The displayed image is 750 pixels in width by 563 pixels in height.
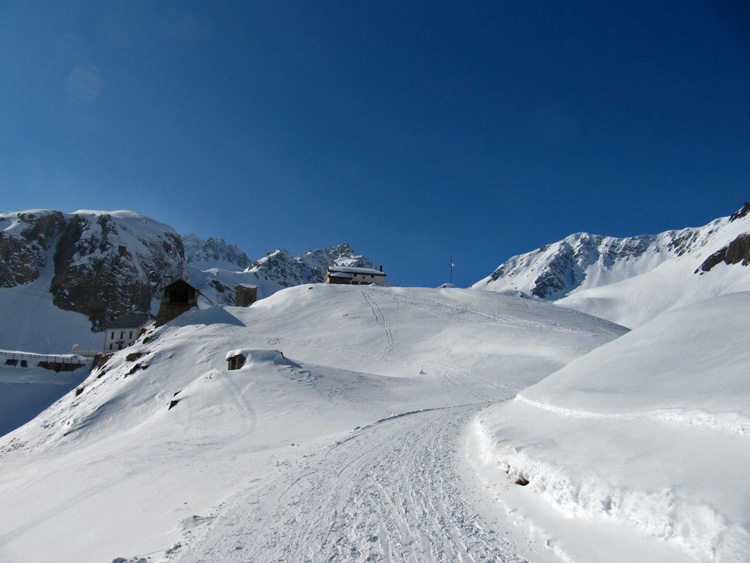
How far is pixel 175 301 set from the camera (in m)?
54.0

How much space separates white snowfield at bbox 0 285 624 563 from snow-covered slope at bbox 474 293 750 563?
2.54 feet

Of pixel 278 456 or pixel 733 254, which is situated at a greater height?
Answer: pixel 733 254

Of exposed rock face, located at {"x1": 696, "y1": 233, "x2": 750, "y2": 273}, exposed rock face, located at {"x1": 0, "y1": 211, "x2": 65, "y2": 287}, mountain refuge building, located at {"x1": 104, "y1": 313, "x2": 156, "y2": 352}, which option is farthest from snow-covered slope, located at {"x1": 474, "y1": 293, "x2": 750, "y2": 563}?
exposed rock face, located at {"x1": 696, "y1": 233, "x2": 750, "y2": 273}

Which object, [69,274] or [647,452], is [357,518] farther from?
[69,274]

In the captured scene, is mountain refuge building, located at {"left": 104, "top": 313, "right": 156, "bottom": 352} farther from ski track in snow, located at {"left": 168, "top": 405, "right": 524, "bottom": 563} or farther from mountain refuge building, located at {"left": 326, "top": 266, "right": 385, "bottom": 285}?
ski track in snow, located at {"left": 168, "top": 405, "right": 524, "bottom": 563}

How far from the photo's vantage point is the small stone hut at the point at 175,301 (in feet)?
174

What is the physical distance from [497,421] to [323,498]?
6.74 m

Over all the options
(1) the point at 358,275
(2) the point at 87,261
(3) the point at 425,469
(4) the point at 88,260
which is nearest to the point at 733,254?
(1) the point at 358,275

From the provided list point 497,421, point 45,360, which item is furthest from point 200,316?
point 497,421

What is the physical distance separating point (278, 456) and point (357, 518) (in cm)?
619

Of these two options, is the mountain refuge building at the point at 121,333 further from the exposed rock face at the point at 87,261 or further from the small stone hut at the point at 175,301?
the exposed rock face at the point at 87,261

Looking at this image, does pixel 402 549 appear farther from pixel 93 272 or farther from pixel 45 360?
pixel 93 272

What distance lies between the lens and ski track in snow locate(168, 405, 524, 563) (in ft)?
18.1

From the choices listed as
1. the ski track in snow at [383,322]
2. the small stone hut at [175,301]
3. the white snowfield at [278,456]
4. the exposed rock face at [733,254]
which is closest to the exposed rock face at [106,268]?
the small stone hut at [175,301]
